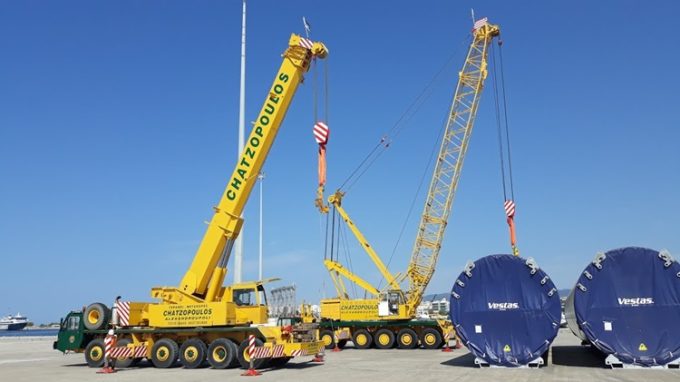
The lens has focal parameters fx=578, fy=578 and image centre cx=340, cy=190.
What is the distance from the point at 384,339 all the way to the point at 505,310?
13353 millimetres

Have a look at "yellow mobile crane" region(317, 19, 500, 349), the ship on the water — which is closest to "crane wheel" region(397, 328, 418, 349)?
"yellow mobile crane" region(317, 19, 500, 349)

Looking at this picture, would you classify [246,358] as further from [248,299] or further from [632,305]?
[632,305]

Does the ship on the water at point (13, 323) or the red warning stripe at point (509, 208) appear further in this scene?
the ship on the water at point (13, 323)

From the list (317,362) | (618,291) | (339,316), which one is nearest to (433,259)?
(339,316)

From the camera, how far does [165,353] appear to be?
795 inches

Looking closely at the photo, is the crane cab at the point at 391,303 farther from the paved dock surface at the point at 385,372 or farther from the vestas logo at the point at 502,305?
the vestas logo at the point at 502,305

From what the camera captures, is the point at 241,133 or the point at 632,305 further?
the point at 241,133

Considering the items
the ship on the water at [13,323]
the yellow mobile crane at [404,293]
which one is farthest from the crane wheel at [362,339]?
the ship on the water at [13,323]

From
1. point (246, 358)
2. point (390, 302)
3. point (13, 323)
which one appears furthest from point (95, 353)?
point (13, 323)

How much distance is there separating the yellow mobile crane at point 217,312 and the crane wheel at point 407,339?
9.96 m

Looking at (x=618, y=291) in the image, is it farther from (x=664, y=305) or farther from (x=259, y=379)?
(x=259, y=379)

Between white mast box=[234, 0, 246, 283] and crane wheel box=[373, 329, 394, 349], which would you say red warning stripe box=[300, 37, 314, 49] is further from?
crane wheel box=[373, 329, 394, 349]

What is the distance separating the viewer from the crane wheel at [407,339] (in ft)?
96.0

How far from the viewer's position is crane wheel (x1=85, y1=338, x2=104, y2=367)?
21.0 m
